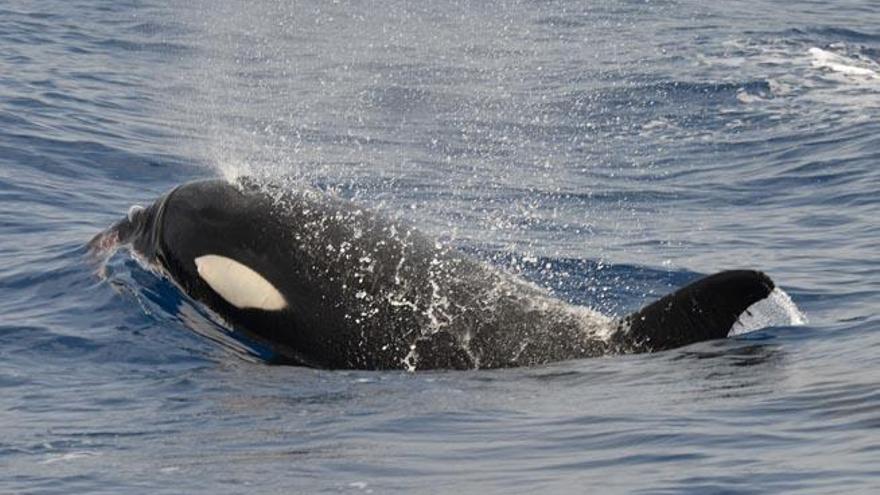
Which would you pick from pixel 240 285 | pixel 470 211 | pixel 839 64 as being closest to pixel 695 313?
pixel 240 285

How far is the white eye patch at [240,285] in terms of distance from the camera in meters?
10.8

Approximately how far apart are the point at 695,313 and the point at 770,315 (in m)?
1.36

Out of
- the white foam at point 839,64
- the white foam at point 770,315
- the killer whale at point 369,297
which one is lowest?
the white foam at point 839,64

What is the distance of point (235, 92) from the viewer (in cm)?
2588

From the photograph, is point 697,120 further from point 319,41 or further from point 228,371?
point 228,371

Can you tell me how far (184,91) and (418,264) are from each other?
48.5 feet

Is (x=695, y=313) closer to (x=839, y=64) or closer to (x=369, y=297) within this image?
(x=369, y=297)

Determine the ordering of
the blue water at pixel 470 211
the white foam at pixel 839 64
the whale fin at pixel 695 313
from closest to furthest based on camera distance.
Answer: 1. the blue water at pixel 470 211
2. the whale fin at pixel 695 313
3. the white foam at pixel 839 64

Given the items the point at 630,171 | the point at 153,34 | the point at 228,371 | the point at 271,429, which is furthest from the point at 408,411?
the point at 153,34

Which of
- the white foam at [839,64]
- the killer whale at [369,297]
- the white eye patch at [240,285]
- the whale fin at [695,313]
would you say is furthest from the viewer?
the white foam at [839,64]

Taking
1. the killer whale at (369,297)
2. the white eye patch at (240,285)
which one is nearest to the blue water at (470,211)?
the killer whale at (369,297)

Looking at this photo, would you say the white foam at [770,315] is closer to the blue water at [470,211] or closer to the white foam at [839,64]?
the blue water at [470,211]

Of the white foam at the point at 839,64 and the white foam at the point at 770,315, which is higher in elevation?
the white foam at the point at 770,315

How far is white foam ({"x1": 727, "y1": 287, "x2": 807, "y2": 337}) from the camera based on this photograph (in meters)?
10.8
